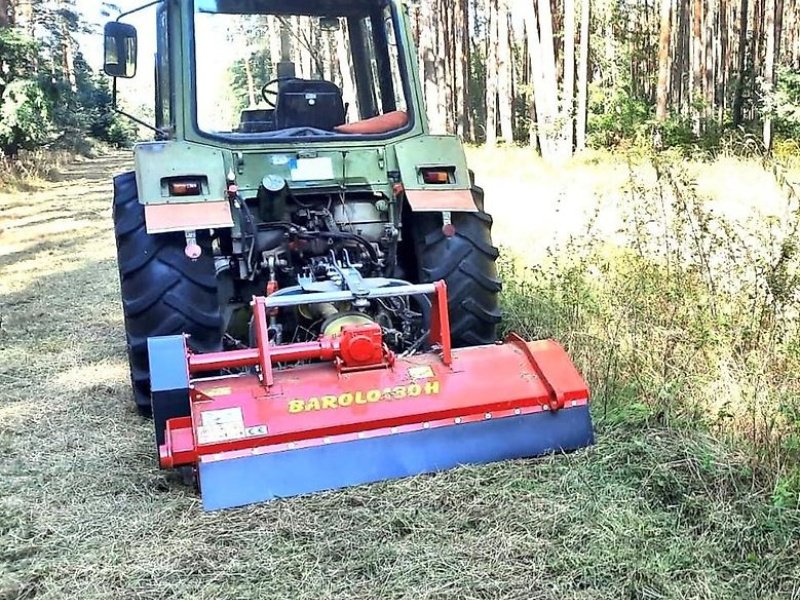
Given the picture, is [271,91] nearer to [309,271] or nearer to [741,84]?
[309,271]

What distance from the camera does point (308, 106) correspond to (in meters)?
4.14

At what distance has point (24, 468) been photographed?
3.24 metres

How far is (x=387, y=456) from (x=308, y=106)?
202cm

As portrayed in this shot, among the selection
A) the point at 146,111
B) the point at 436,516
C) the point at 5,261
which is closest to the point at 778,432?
the point at 436,516

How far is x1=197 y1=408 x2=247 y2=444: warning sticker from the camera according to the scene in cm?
273

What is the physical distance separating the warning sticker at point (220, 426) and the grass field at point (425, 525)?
25 cm

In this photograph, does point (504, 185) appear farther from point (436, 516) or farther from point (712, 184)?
point (436, 516)

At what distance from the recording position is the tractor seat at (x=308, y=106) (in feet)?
13.5

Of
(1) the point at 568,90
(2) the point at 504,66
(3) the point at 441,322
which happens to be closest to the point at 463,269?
(3) the point at 441,322

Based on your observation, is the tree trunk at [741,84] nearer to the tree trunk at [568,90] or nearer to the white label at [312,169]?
the tree trunk at [568,90]

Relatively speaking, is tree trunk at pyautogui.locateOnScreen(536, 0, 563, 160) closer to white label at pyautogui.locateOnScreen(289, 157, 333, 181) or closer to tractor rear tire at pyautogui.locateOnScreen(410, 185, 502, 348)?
tractor rear tire at pyautogui.locateOnScreen(410, 185, 502, 348)

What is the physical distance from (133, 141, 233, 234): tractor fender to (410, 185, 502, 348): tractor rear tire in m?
0.90

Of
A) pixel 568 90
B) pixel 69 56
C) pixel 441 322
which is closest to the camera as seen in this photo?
pixel 441 322

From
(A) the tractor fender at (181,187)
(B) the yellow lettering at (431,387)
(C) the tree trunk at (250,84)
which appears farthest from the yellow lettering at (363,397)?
(C) the tree trunk at (250,84)
